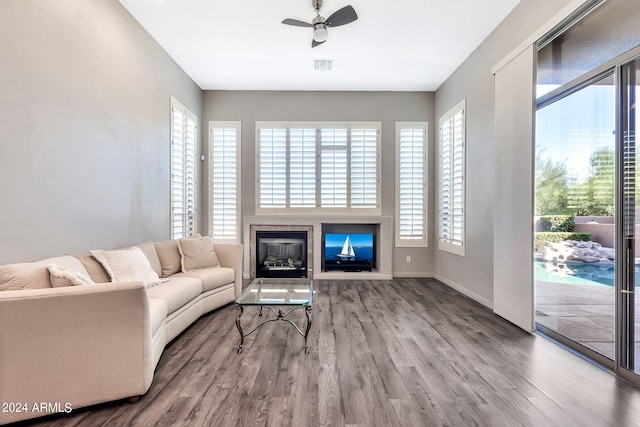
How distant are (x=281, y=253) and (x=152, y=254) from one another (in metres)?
2.51

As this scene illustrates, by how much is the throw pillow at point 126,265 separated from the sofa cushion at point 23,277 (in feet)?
2.00

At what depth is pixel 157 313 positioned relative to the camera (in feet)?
7.55

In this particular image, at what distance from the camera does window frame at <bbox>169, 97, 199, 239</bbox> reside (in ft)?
14.4

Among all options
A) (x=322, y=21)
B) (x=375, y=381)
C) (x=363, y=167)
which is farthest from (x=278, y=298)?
(x=363, y=167)

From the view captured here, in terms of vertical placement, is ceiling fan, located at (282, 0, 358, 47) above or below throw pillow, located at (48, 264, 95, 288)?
above

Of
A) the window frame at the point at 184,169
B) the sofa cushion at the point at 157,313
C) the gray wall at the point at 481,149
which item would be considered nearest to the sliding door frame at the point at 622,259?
the gray wall at the point at 481,149

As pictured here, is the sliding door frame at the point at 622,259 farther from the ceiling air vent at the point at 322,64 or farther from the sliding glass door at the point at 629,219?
the ceiling air vent at the point at 322,64

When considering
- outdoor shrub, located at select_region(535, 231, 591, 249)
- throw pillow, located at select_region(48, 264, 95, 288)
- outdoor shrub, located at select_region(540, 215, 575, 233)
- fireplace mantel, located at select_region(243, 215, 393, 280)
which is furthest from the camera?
fireplace mantel, located at select_region(243, 215, 393, 280)

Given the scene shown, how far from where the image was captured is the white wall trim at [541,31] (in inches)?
101

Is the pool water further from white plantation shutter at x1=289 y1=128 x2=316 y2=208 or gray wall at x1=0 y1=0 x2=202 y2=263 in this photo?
gray wall at x1=0 y1=0 x2=202 y2=263

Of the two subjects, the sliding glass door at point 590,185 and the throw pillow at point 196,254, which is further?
the throw pillow at point 196,254

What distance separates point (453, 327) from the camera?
322 cm

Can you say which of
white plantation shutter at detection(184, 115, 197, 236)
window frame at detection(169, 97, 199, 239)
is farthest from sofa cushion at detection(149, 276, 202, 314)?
white plantation shutter at detection(184, 115, 197, 236)

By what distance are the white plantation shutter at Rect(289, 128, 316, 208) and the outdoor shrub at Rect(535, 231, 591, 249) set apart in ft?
11.1
